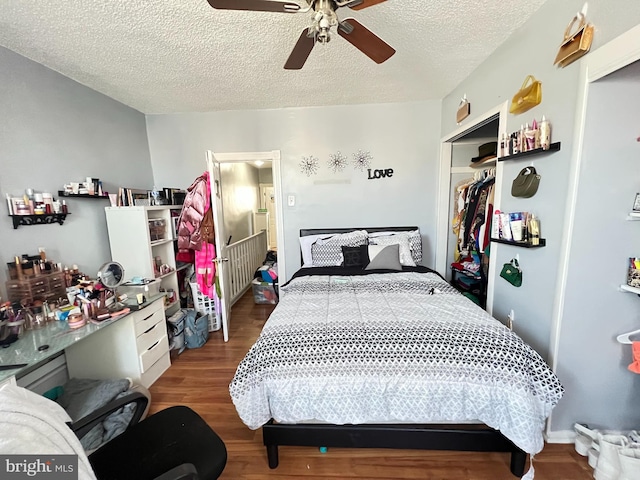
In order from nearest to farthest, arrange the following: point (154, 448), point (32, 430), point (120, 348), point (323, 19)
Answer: point (32, 430) < point (154, 448) < point (323, 19) < point (120, 348)

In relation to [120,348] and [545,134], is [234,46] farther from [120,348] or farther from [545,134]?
[120,348]

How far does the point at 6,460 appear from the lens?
0.65 metres

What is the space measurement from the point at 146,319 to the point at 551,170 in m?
2.98

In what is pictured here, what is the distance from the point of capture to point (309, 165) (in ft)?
10.2

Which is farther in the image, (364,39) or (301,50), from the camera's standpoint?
(301,50)

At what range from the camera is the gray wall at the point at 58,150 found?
68.6 inches

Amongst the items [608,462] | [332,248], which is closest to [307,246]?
[332,248]

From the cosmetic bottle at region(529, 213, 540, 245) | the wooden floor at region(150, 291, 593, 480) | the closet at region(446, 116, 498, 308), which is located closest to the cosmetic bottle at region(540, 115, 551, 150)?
the cosmetic bottle at region(529, 213, 540, 245)

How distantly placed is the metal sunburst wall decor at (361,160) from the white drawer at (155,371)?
275 cm

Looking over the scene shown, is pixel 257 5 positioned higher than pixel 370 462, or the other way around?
pixel 257 5

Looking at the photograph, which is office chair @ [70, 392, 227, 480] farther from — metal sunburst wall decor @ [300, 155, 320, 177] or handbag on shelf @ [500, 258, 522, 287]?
metal sunburst wall decor @ [300, 155, 320, 177]

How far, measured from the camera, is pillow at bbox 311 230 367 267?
283 centimetres

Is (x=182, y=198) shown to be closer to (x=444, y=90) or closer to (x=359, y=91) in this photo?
(x=359, y=91)

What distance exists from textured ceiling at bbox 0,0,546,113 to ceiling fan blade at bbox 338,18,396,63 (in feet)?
0.85
